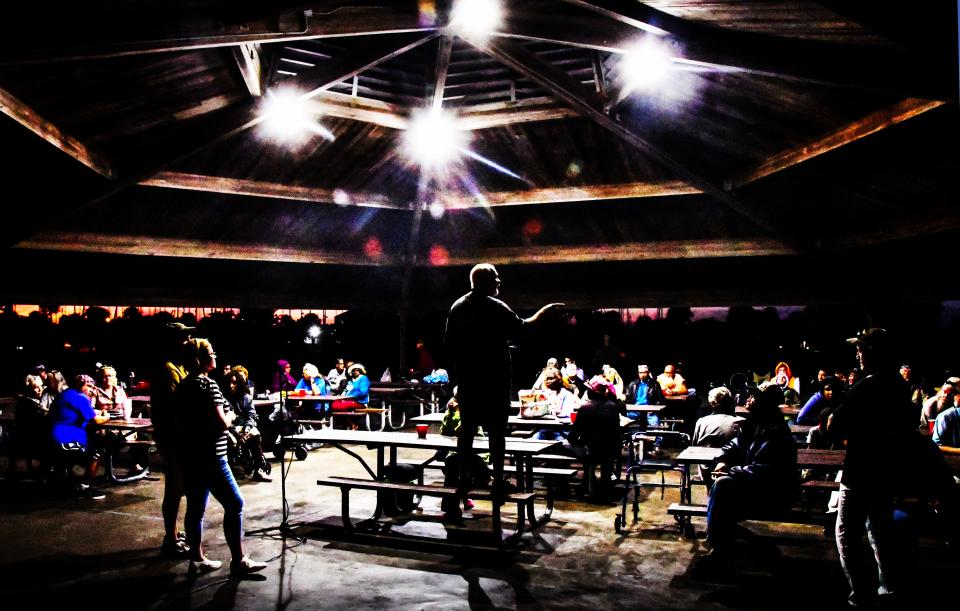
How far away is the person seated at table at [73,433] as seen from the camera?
8.19 m

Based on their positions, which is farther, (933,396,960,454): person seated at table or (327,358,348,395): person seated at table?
(327,358,348,395): person seated at table

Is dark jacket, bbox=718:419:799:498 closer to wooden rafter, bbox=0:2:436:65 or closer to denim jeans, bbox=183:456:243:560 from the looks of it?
denim jeans, bbox=183:456:243:560

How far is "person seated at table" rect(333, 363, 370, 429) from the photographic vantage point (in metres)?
12.7

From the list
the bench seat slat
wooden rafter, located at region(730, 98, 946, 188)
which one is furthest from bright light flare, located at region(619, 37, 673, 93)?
the bench seat slat

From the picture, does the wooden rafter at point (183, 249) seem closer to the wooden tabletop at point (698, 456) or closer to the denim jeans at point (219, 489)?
the denim jeans at point (219, 489)

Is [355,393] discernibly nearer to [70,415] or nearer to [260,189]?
[260,189]

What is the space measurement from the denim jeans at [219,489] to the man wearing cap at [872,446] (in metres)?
4.04

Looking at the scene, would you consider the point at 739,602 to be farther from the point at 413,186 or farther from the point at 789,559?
the point at 413,186

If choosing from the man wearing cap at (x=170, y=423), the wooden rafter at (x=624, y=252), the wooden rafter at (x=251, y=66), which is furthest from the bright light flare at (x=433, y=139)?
the man wearing cap at (x=170, y=423)

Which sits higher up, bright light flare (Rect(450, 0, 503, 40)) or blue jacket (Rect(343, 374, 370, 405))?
bright light flare (Rect(450, 0, 503, 40))

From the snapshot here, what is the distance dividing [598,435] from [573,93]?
3.99m

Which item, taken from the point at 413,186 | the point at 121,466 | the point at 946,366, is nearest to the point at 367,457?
the point at 121,466

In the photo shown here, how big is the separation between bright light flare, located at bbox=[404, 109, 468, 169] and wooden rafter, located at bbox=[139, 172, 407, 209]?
133cm

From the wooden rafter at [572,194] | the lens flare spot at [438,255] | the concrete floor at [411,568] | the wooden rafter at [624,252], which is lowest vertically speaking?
the concrete floor at [411,568]
